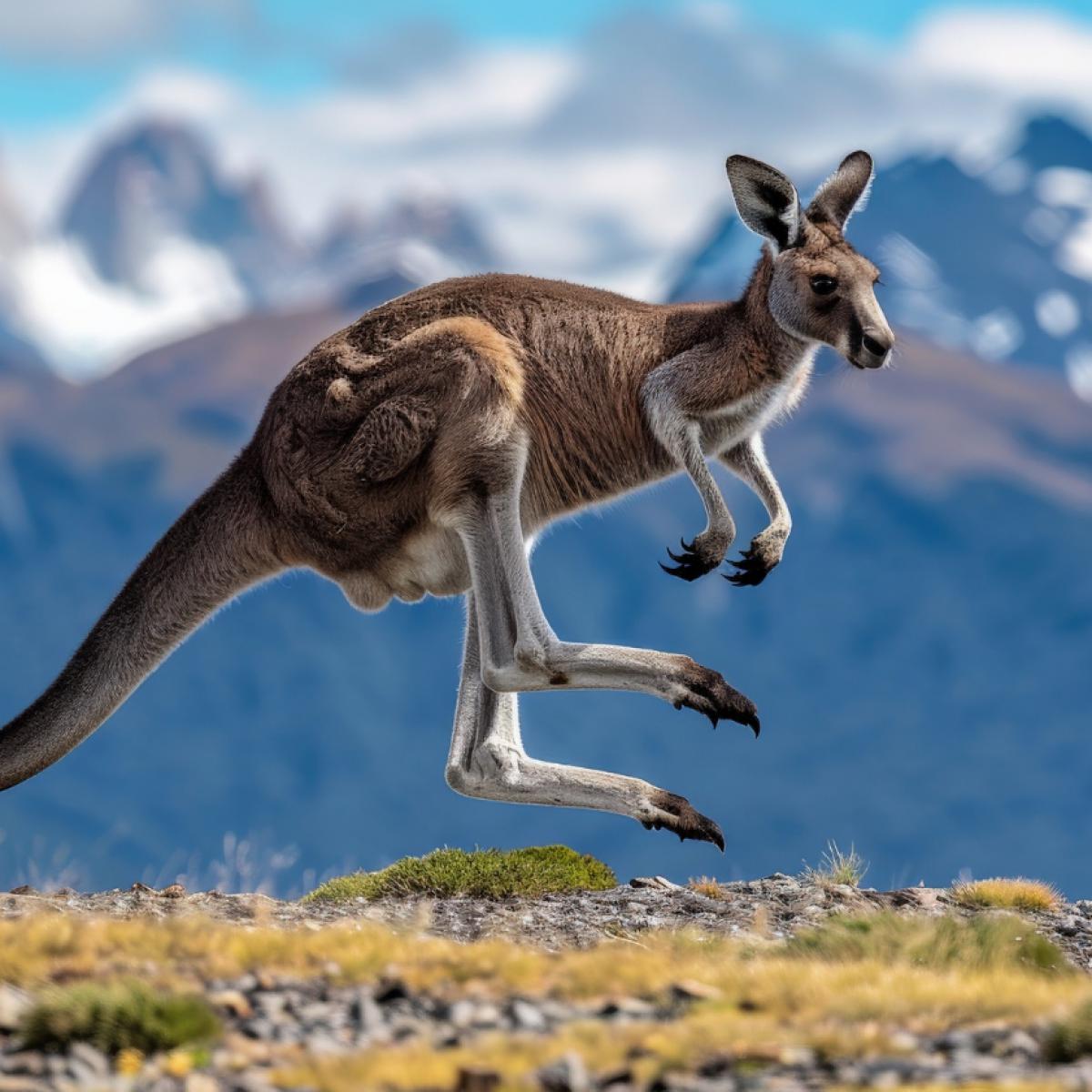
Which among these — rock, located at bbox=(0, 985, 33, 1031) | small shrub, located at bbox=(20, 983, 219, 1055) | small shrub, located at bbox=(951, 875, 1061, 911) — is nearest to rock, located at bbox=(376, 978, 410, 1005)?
small shrub, located at bbox=(20, 983, 219, 1055)

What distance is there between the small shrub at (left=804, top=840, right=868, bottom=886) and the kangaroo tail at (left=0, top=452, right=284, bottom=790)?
12.0 ft

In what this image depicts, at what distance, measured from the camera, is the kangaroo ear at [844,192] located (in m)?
9.02

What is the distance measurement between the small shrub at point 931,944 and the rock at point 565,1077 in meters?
2.30

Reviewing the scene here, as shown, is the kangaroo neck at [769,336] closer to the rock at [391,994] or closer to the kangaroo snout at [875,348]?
Answer: the kangaroo snout at [875,348]

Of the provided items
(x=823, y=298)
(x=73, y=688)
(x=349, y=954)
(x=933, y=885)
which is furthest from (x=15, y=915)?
(x=933, y=885)

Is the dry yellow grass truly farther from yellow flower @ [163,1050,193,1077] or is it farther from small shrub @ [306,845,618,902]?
small shrub @ [306,845,618,902]

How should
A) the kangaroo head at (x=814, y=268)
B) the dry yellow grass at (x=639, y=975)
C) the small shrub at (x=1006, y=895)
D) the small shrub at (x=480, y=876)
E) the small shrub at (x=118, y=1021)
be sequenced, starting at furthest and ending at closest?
1. the small shrub at (x=480, y=876)
2. the small shrub at (x=1006, y=895)
3. the kangaroo head at (x=814, y=268)
4. the small shrub at (x=118, y=1021)
5. the dry yellow grass at (x=639, y=975)

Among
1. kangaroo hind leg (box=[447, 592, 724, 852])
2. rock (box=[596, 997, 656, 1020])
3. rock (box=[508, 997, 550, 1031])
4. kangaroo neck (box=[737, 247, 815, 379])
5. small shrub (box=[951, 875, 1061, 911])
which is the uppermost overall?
kangaroo neck (box=[737, 247, 815, 379])

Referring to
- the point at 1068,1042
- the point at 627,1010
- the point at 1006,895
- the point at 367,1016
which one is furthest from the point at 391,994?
the point at 1006,895

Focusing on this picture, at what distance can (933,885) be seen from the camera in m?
10.7

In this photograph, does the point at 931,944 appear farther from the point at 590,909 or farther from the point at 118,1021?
the point at 118,1021

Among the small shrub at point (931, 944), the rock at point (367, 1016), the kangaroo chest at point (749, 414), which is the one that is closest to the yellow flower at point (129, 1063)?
the rock at point (367, 1016)

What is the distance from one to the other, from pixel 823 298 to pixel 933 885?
393cm

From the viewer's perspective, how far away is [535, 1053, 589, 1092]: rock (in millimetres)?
4605
